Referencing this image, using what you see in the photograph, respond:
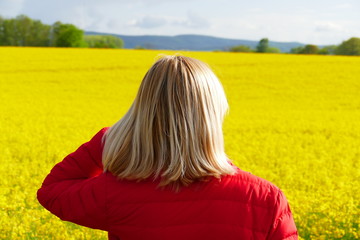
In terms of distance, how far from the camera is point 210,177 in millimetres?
1484

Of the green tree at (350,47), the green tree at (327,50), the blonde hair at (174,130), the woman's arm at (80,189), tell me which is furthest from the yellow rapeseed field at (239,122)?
the green tree at (327,50)

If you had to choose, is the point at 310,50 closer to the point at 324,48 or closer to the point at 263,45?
the point at 324,48

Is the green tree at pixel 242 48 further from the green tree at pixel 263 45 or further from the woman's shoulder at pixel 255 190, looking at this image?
the woman's shoulder at pixel 255 190

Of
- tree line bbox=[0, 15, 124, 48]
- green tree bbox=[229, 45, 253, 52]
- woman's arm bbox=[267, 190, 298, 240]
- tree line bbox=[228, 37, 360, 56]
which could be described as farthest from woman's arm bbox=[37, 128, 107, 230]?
green tree bbox=[229, 45, 253, 52]

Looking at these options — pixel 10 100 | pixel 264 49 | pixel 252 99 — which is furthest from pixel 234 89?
pixel 264 49

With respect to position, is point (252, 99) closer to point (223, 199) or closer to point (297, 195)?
point (297, 195)

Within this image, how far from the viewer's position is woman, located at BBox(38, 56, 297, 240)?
1473 mm

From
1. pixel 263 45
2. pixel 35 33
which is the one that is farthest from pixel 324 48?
pixel 35 33

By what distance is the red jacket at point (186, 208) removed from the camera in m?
1.48

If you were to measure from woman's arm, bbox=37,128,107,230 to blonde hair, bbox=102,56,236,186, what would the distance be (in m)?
0.09

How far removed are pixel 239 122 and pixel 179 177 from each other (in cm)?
1047

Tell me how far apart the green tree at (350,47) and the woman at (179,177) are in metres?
48.0

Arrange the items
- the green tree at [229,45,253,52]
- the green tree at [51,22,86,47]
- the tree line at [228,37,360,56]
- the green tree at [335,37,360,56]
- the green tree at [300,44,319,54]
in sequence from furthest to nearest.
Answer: the green tree at [229,45,253,52], the green tree at [300,44,319,54], the green tree at [51,22,86,47], the tree line at [228,37,360,56], the green tree at [335,37,360,56]

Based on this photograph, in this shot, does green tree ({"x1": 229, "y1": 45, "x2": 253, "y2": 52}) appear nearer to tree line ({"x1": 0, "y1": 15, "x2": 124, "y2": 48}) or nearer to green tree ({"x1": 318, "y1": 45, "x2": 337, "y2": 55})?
green tree ({"x1": 318, "y1": 45, "x2": 337, "y2": 55})
